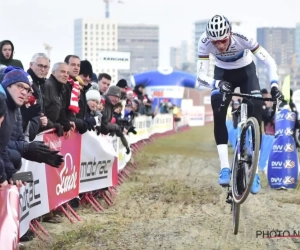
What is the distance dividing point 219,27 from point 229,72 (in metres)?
Answer: 0.92

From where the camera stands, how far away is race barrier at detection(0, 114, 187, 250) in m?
5.98

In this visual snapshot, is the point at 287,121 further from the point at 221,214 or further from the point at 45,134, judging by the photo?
the point at 45,134

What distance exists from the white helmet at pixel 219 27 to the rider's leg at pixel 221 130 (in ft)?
2.58

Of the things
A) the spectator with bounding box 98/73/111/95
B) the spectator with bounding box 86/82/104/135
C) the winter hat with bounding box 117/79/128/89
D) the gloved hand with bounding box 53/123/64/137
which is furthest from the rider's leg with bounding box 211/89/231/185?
the winter hat with bounding box 117/79/128/89

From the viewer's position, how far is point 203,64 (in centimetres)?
879

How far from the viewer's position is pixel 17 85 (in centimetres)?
627

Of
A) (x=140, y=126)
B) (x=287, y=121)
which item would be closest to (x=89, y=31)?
(x=140, y=126)

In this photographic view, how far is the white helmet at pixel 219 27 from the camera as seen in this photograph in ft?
26.2

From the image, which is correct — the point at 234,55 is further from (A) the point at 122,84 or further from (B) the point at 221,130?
(A) the point at 122,84

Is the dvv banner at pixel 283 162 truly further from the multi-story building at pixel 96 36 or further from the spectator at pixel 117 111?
the multi-story building at pixel 96 36

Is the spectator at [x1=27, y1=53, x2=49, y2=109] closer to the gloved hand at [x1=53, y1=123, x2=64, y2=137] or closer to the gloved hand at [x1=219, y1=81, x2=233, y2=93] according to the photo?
the gloved hand at [x1=53, y1=123, x2=64, y2=137]

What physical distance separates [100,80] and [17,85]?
7.16 meters

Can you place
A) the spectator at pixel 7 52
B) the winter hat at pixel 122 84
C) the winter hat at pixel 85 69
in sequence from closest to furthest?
the spectator at pixel 7 52
the winter hat at pixel 85 69
the winter hat at pixel 122 84

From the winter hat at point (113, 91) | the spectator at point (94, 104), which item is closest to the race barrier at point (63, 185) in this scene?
the spectator at point (94, 104)
